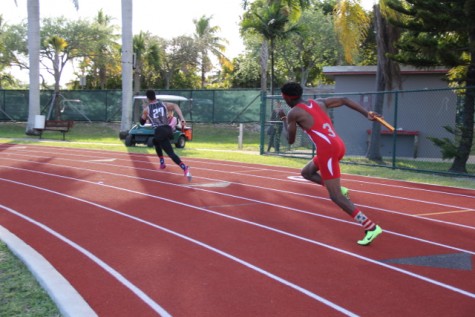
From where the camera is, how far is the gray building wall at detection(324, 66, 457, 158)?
2123 cm

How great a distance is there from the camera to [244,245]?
665 centimetres

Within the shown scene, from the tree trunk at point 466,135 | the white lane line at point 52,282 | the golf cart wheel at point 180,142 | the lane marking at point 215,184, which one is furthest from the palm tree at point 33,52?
the white lane line at point 52,282

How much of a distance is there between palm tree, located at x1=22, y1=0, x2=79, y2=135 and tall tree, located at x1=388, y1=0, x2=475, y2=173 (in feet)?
60.5

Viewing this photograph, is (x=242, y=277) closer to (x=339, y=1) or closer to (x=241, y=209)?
(x=241, y=209)

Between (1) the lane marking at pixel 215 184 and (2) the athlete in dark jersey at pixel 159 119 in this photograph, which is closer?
(1) the lane marking at pixel 215 184

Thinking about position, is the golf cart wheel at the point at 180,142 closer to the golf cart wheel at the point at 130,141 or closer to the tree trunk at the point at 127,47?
the golf cart wheel at the point at 130,141

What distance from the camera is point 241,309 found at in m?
4.54

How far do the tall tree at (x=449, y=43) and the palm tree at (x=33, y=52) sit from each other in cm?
1844

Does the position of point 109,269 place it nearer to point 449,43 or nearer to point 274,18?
point 449,43

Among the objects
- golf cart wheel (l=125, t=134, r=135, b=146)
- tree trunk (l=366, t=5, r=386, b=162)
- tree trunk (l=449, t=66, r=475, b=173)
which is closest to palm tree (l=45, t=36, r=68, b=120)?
golf cart wheel (l=125, t=134, r=135, b=146)

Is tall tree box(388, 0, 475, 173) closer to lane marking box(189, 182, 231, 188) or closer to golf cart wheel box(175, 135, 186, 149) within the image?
lane marking box(189, 182, 231, 188)

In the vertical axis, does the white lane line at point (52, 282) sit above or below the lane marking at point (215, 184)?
above

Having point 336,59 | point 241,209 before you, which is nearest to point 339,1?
point 241,209

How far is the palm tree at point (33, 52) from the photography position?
92.3 ft
